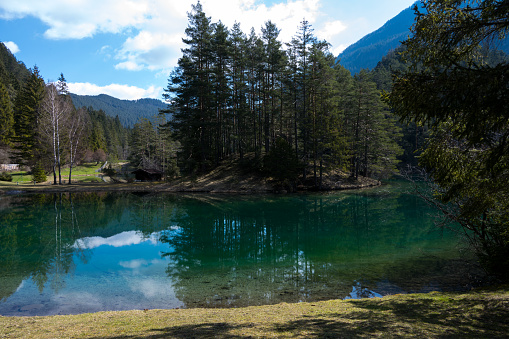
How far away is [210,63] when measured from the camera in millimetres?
41125

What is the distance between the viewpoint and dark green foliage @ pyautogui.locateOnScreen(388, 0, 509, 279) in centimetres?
500

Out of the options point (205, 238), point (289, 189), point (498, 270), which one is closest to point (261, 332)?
point (498, 270)

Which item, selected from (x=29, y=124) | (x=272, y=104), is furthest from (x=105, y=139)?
(x=272, y=104)

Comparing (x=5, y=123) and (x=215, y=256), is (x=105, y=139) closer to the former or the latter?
(x=5, y=123)

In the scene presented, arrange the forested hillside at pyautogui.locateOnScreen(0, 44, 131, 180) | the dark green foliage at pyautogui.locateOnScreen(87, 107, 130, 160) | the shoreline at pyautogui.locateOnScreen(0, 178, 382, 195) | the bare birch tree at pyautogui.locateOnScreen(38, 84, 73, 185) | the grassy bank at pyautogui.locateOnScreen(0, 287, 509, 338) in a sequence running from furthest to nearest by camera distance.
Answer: the dark green foliage at pyautogui.locateOnScreen(87, 107, 130, 160)
the forested hillside at pyautogui.locateOnScreen(0, 44, 131, 180)
the bare birch tree at pyautogui.locateOnScreen(38, 84, 73, 185)
the shoreline at pyautogui.locateOnScreen(0, 178, 382, 195)
the grassy bank at pyautogui.locateOnScreen(0, 287, 509, 338)

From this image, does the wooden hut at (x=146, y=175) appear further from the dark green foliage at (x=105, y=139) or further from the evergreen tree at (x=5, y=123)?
the dark green foliage at (x=105, y=139)

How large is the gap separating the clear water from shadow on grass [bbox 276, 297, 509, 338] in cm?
300

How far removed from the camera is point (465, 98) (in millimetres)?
5152

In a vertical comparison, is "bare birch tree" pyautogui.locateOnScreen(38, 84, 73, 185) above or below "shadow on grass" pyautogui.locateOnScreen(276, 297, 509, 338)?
above

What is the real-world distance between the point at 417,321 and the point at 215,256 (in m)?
10.5

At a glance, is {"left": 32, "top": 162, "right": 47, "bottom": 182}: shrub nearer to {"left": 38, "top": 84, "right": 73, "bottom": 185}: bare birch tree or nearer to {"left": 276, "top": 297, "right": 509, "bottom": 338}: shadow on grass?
{"left": 38, "top": 84, "right": 73, "bottom": 185}: bare birch tree

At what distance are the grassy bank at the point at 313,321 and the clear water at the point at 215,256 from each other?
2.09 meters

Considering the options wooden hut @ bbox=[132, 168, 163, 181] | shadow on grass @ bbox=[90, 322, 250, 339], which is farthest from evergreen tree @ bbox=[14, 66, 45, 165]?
shadow on grass @ bbox=[90, 322, 250, 339]

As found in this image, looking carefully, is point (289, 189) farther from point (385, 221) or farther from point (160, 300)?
point (160, 300)
